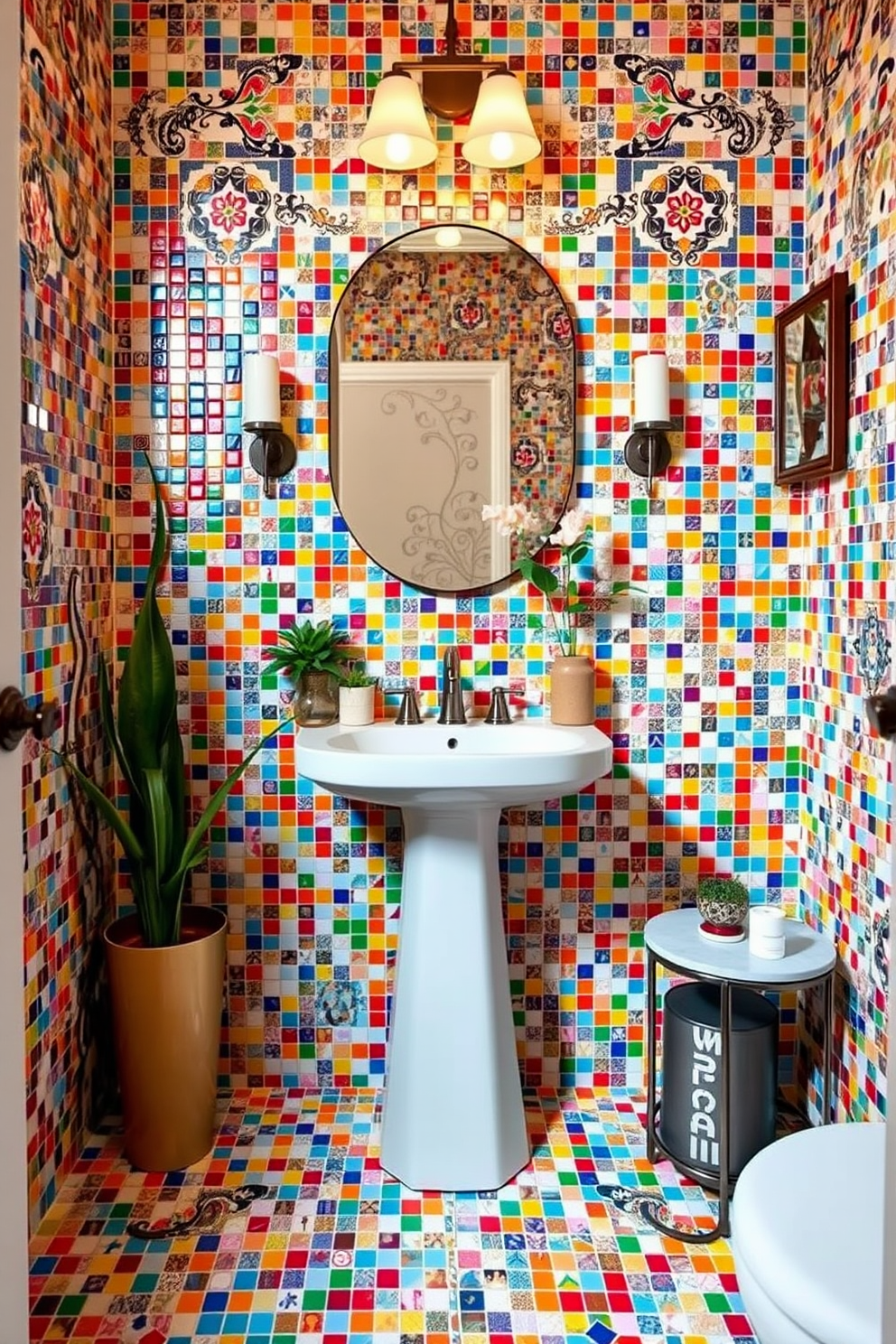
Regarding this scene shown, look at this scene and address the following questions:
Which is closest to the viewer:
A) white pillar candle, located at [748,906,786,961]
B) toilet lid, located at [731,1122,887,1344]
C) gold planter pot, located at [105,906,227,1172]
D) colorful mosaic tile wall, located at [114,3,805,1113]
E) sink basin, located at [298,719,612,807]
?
toilet lid, located at [731,1122,887,1344]

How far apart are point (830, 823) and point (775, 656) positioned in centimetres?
38

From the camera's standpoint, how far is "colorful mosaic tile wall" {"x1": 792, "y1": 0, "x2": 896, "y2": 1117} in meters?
1.80

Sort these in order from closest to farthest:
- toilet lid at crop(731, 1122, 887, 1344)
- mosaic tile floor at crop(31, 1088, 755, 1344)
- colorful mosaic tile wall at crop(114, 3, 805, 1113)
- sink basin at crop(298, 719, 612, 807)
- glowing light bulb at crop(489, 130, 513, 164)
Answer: toilet lid at crop(731, 1122, 887, 1344) → mosaic tile floor at crop(31, 1088, 755, 1344) → sink basin at crop(298, 719, 612, 807) → glowing light bulb at crop(489, 130, 513, 164) → colorful mosaic tile wall at crop(114, 3, 805, 1113)

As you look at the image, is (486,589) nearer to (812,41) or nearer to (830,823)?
(830,823)

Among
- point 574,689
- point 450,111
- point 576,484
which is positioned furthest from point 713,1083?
point 450,111

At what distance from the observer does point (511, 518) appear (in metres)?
2.13

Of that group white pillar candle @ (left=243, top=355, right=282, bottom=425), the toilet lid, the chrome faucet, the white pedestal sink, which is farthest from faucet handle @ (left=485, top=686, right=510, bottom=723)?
the toilet lid

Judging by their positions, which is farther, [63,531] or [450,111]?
[450,111]

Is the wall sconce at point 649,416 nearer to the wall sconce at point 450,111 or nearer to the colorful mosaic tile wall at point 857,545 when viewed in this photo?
the colorful mosaic tile wall at point 857,545

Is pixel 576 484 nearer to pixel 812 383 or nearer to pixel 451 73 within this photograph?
pixel 812 383

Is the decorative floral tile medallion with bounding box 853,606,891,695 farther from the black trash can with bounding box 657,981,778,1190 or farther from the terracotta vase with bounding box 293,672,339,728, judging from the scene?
Result: the terracotta vase with bounding box 293,672,339,728

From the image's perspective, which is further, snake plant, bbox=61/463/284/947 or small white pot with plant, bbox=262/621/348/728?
small white pot with plant, bbox=262/621/348/728

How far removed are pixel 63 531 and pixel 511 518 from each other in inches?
34.7

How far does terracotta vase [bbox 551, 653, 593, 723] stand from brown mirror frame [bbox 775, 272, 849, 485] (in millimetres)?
589
